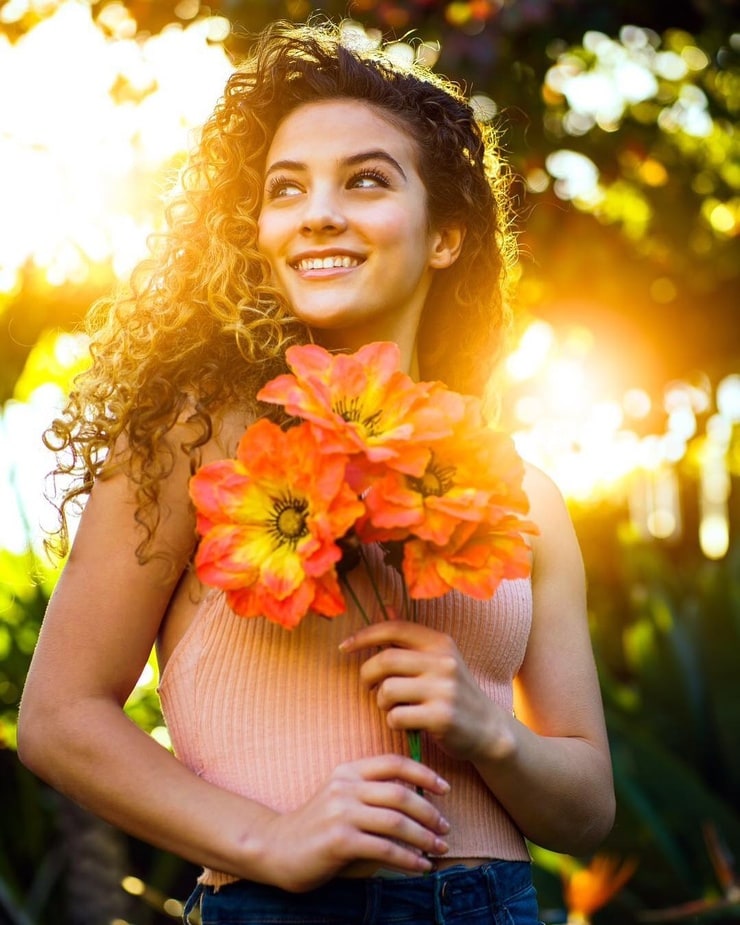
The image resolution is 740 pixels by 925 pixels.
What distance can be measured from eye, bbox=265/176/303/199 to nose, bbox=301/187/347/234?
0.08m

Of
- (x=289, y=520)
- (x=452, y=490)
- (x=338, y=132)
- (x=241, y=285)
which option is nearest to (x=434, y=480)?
(x=452, y=490)

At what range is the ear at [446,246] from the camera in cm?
201

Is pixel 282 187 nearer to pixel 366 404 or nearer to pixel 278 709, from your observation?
pixel 366 404

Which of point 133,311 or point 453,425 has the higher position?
point 133,311

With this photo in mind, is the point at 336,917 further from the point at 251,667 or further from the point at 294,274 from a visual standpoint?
the point at 294,274

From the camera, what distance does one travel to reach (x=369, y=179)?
1.78m

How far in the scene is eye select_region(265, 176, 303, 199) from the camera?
178 cm

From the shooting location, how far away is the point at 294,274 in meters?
1.72

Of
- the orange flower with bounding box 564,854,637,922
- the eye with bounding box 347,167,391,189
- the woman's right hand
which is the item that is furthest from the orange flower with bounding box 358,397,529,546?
the orange flower with bounding box 564,854,637,922

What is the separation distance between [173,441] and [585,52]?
389 cm

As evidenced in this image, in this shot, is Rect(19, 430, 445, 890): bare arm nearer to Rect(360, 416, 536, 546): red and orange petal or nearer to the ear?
Rect(360, 416, 536, 546): red and orange petal

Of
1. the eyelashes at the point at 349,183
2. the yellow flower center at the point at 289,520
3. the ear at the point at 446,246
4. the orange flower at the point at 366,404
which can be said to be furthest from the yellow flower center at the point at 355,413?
the ear at the point at 446,246

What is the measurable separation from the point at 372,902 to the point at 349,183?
1.06 metres

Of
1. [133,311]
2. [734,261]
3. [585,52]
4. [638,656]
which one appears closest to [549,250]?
[585,52]
